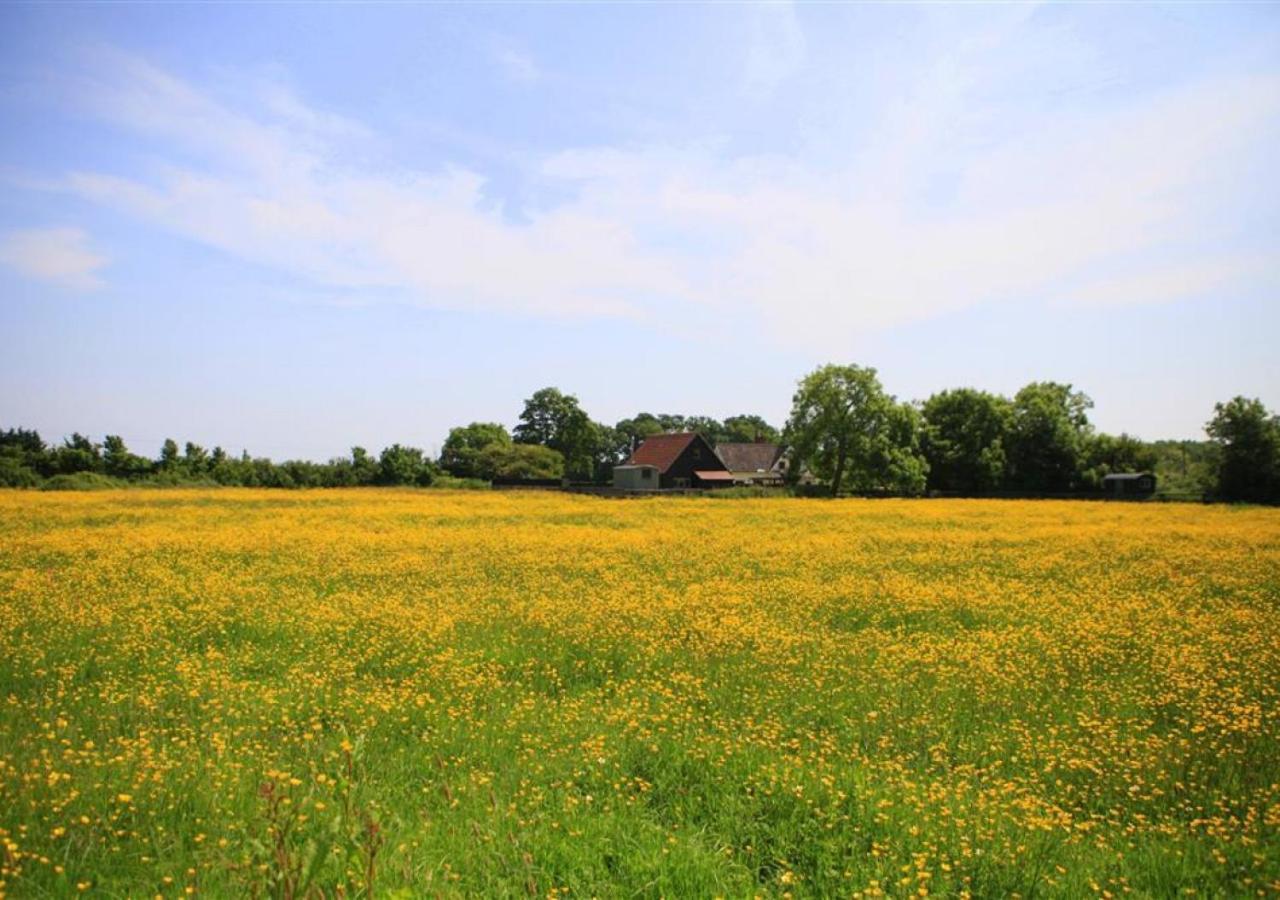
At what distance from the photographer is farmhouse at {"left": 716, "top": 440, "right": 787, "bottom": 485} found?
254 ft

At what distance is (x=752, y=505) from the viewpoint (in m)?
37.3

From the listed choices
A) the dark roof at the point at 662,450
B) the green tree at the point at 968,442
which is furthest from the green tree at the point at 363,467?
the green tree at the point at 968,442

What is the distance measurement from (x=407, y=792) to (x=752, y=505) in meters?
32.9

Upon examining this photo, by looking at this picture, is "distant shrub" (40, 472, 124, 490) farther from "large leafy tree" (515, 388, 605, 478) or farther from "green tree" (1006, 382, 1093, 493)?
"green tree" (1006, 382, 1093, 493)

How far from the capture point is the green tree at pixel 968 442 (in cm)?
5581

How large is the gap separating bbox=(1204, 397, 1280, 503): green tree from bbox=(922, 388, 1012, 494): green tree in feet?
44.8

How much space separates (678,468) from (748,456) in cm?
1881

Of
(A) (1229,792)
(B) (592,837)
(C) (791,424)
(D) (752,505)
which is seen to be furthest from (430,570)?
(C) (791,424)

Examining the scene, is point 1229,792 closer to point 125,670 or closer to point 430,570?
point 125,670

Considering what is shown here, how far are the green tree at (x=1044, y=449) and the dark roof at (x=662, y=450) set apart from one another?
88.6ft

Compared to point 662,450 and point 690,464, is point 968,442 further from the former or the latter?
point 662,450

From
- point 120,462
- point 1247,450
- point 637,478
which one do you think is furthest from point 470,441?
point 1247,450

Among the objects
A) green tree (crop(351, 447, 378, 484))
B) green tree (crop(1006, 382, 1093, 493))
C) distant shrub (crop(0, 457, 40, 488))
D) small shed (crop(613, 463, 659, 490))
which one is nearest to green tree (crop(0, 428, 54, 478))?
distant shrub (crop(0, 457, 40, 488))

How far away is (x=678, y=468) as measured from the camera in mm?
63250
